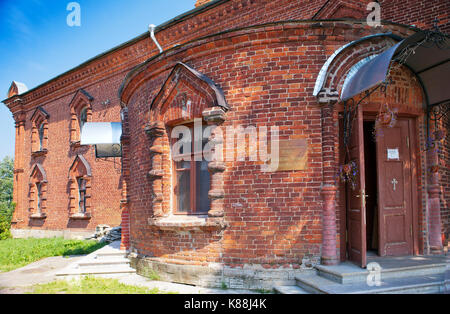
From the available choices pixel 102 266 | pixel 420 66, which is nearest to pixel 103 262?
pixel 102 266

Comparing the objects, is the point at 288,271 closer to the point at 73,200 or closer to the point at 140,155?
the point at 140,155

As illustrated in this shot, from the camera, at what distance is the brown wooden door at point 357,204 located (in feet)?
17.1

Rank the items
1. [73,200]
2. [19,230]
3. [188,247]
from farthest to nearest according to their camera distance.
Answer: [19,230] < [73,200] < [188,247]

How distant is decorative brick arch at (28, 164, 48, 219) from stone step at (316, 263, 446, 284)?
17.2 metres

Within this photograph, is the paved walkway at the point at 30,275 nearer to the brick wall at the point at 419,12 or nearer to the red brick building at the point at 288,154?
the red brick building at the point at 288,154

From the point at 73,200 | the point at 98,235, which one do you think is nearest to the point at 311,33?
the point at 98,235

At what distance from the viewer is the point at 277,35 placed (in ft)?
19.1

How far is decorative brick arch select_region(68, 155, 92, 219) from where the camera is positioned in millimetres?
15945

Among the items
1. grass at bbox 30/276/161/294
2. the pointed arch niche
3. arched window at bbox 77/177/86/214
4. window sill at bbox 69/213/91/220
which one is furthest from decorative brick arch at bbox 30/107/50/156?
the pointed arch niche

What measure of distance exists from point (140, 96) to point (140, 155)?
4.32ft

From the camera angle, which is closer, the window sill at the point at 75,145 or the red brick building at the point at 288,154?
the red brick building at the point at 288,154

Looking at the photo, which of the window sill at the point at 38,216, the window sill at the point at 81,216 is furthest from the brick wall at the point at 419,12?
the window sill at the point at 38,216

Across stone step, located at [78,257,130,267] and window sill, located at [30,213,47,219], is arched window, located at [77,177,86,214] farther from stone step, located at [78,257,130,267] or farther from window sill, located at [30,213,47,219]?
stone step, located at [78,257,130,267]

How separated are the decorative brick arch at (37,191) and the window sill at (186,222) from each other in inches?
567
